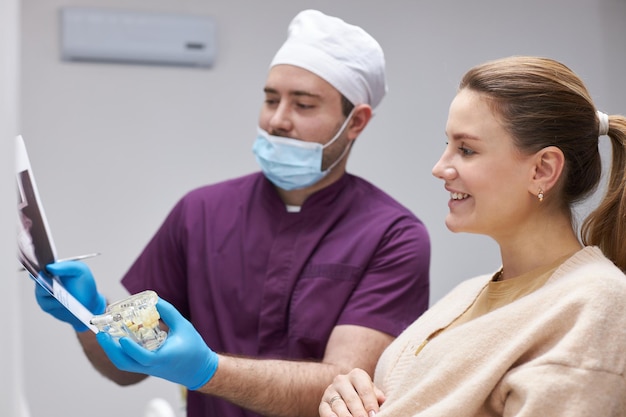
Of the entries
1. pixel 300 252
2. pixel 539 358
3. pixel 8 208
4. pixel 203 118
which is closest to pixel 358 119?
pixel 300 252

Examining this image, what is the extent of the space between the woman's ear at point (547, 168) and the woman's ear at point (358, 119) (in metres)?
0.81

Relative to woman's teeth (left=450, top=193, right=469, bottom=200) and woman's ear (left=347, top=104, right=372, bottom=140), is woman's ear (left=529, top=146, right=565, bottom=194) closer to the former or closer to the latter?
woman's teeth (left=450, top=193, right=469, bottom=200)

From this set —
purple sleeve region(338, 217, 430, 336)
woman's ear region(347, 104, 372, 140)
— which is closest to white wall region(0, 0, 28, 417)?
purple sleeve region(338, 217, 430, 336)

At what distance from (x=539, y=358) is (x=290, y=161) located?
99 cm

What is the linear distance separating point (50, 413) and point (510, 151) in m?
1.89

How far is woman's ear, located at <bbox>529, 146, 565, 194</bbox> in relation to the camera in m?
1.39

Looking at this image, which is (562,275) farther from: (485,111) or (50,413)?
(50,413)

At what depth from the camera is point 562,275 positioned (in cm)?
132

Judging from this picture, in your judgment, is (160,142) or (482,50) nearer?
(160,142)

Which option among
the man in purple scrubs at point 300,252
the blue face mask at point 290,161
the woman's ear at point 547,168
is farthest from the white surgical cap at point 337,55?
the woman's ear at point 547,168

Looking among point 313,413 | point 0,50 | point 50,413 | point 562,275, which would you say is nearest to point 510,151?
point 562,275

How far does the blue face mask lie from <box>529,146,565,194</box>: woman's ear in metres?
0.75

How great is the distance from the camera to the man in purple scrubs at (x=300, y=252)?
1.87 meters

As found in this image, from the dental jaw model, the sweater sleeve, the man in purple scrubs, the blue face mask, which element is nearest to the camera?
the sweater sleeve
